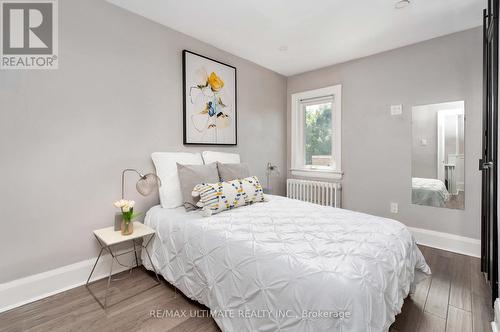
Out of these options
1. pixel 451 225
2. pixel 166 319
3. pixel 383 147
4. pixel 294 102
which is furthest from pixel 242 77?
pixel 451 225

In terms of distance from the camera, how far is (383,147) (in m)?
3.28

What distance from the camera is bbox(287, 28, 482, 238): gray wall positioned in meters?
2.66

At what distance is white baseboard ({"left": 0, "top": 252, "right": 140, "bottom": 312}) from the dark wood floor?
53 mm

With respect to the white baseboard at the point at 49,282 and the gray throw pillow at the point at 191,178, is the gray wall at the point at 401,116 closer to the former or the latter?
the gray throw pillow at the point at 191,178

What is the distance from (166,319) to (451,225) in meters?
3.14

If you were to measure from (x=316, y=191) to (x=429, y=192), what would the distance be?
1.42 meters

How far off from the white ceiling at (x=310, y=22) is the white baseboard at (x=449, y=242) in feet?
7.54

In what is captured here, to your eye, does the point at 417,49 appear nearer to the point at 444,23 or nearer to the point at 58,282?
the point at 444,23

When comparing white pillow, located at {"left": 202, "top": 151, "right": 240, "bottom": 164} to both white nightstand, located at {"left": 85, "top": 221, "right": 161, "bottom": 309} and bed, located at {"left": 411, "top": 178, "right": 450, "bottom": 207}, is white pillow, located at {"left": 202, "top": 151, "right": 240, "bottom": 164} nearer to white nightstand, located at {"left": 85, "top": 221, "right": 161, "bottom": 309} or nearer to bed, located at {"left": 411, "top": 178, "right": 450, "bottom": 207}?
white nightstand, located at {"left": 85, "top": 221, "right": 161, "bottom": 309}

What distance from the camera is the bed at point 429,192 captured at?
287 cm

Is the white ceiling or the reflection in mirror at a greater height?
the white ceiling

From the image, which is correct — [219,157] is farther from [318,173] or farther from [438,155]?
[438,155]

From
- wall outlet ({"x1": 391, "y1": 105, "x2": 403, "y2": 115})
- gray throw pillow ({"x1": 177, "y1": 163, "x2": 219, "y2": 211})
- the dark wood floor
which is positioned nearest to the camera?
the dark wood floor
